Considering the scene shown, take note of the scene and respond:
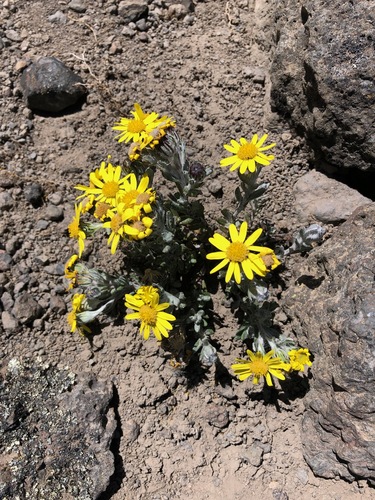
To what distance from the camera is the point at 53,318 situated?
4191 mm

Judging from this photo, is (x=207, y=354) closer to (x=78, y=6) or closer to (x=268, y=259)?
(x=268, y=259)

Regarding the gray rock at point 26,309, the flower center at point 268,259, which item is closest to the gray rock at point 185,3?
the flower center at point 268,259

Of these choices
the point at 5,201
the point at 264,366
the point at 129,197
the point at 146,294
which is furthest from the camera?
the point at 5,201

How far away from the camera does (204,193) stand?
14.2 ft

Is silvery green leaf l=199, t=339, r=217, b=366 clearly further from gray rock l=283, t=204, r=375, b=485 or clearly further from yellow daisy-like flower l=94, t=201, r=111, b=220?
yellow daisy-like flower l=94, t=201, r=111, b=220

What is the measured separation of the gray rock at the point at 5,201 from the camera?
430 cm

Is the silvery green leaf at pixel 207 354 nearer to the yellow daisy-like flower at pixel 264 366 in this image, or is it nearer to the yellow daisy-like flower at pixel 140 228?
the yellow daisy-like flower at pixel 264 366

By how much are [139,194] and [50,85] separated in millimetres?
1849

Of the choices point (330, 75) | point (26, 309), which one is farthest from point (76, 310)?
point (330, 75)

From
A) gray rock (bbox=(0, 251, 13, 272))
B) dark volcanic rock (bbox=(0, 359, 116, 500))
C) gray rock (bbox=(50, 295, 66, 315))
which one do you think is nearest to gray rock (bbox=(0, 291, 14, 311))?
gray rock (bbox=(0, 251, 13, 272))

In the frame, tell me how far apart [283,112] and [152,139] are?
148 cm

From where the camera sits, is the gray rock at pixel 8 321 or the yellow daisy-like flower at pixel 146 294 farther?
the gray rock at pixel 8 321

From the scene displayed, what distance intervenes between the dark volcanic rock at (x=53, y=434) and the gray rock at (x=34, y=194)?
A: 4.65ft

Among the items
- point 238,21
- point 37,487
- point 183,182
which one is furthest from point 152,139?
point 37,487
